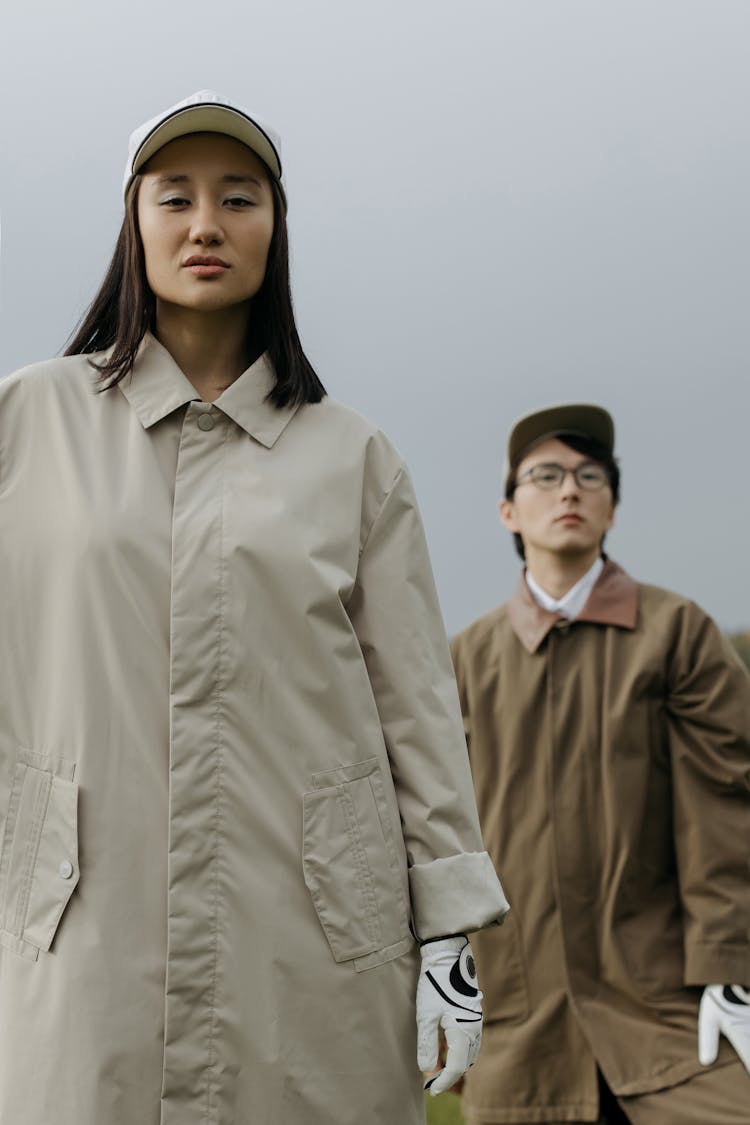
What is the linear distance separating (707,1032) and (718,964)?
0.49ft

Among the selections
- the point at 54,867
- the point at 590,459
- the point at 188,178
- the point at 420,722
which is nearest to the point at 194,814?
the point at 54,867

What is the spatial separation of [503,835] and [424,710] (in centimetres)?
182

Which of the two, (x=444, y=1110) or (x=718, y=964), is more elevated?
(x=718, y=964)

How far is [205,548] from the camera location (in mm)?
2336

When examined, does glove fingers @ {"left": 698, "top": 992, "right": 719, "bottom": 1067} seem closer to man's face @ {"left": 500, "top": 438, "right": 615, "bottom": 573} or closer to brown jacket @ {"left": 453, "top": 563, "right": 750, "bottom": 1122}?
brown jacket @ {"left": 453, "top": 563, "right": 750, "bottom": 1122}

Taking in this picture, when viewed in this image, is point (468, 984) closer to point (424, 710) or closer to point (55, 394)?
point (424, 710)

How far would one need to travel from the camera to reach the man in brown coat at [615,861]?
3.96m

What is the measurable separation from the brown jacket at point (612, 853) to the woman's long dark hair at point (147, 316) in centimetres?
180

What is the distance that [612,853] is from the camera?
409cm

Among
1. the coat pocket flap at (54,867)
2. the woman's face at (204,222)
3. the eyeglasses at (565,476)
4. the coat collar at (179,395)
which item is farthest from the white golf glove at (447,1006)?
the eyeglasses at (565,476)

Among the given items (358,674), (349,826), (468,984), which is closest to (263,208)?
(358,674)

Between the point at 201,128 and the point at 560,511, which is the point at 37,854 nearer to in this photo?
the point at 201,128

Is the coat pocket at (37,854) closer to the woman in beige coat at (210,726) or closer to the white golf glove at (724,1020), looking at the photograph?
the woman in beige coat at (210,726)

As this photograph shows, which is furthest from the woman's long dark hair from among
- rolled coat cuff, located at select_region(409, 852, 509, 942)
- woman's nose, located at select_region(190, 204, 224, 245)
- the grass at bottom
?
the grass at bottom
